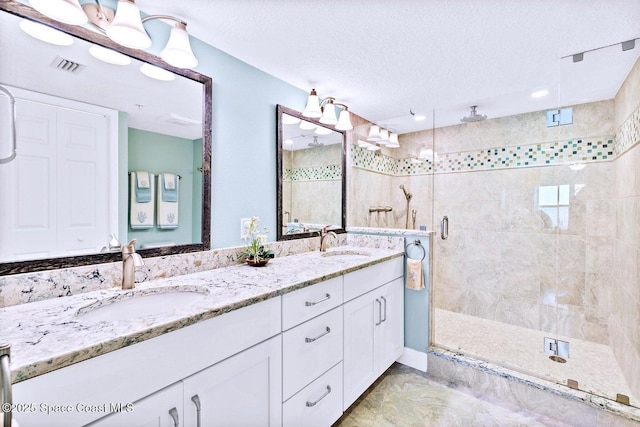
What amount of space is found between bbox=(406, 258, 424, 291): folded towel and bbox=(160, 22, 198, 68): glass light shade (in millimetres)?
1959

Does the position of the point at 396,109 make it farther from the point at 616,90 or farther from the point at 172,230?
the point at 172,230

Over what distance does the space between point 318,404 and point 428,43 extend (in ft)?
6.58

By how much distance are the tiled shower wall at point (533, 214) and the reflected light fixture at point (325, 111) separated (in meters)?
0.46

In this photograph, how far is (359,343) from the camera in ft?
5.88

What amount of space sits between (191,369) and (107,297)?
18.8 inches

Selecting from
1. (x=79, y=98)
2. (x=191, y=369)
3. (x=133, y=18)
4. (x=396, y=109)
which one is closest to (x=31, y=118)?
(x=79, y=98)

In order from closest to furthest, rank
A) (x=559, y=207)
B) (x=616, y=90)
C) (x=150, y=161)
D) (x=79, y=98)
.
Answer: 1. (x=79, y=98)
2. (x=150, y=161)
3. (x=616, y=90)
4. (x=559, y=207)

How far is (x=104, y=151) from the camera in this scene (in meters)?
1.27

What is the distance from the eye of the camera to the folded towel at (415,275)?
224cm

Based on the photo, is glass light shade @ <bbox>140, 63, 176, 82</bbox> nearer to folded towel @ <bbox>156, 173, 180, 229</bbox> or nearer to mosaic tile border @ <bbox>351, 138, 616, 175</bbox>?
folded towel @ <bbox>156, 173, 180, 229</bbox>

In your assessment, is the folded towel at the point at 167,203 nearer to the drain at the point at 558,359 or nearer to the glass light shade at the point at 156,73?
the glass light shade at the point at 156,73

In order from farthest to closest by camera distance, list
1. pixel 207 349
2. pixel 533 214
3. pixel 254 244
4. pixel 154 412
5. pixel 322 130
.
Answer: pixel 533 214 < pixel 322 130 < pixel 254 244 < pixel 207 349 < pixel 154 412

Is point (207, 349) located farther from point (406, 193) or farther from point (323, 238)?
point (406, 193)

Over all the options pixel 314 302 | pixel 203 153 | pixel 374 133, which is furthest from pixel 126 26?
pixel 374 133
